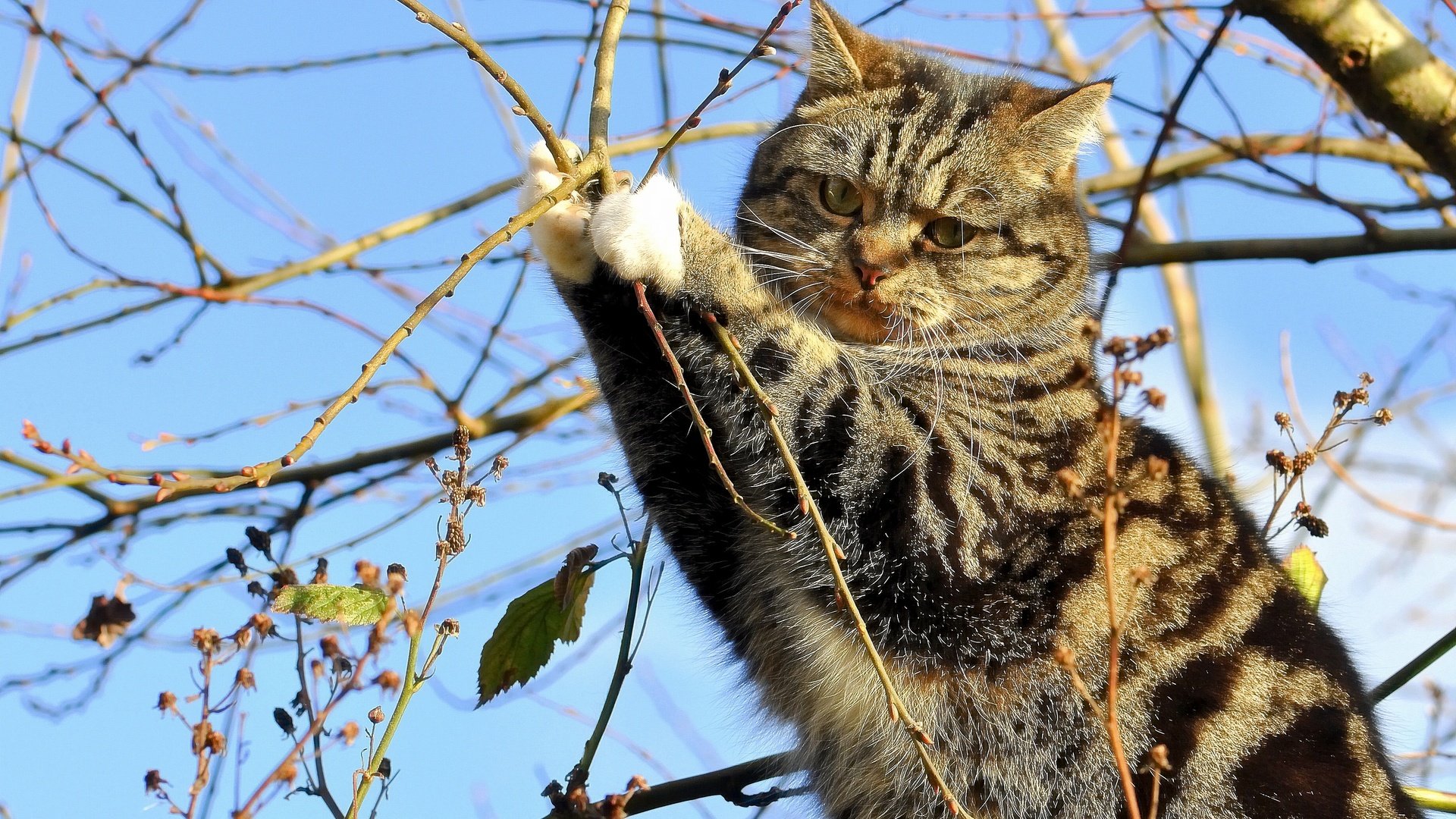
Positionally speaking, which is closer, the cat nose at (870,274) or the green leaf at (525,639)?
the green leaf at (525,639)

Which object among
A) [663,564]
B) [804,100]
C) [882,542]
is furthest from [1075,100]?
[663,564]

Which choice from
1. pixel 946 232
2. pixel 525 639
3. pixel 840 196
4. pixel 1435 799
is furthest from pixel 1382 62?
pixel 525 639

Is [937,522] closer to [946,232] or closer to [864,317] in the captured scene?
[864,317]

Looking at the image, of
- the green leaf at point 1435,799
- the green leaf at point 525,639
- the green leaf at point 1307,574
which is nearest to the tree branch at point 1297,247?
the green leaf at point 1307,574

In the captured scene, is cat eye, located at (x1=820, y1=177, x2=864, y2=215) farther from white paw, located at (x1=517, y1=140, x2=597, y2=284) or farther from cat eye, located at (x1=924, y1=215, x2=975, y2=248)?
white paw, located at (x1=517, y1=140, x2=597, y2=284)

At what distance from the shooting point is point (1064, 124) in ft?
11.2

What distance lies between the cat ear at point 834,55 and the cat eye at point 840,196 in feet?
1.28

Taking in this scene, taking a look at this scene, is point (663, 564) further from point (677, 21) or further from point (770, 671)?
point (677, 21)

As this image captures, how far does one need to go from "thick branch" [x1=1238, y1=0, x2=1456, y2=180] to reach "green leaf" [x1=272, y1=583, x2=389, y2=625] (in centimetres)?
313

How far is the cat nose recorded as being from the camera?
3.01 meters

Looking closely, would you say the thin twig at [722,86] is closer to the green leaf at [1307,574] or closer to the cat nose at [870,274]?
the cat nose at [870,274]

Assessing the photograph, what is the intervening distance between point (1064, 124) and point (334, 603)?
2.47 meters

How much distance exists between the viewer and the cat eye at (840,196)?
10.6ft

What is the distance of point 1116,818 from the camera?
107 inches
